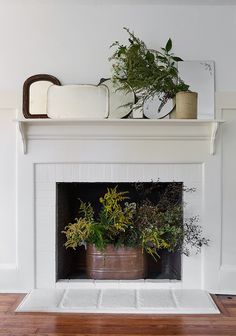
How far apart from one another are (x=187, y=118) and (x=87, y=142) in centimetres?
72

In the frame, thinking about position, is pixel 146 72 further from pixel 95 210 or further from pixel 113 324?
pixel 113 324

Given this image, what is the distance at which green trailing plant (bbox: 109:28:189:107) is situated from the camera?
8.77ft

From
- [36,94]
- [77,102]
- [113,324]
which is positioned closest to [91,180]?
[77,102]

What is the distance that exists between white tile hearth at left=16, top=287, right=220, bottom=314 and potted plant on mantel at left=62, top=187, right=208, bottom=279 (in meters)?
0.17

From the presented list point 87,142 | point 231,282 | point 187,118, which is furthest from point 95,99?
point 231,282

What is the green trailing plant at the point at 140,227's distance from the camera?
109 inches

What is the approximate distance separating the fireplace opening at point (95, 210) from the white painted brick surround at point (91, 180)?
0.08 m

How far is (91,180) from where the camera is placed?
283 centimetres

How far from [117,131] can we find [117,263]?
95 cm

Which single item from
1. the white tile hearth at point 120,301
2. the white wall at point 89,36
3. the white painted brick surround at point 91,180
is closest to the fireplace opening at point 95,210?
the white painted brick surround at point 91,180

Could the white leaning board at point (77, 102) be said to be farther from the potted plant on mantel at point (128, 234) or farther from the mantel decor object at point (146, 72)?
the potted plant on mantel at point (128, 234)

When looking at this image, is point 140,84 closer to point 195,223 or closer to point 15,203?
point 195,223

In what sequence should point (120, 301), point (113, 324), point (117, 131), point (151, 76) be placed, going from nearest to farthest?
point (113, 324)
point (120, 301)
point (151, 76)
point (117, 131)

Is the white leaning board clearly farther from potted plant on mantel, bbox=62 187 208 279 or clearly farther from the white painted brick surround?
potted plant on mantel, bbox=62 187 208 279
